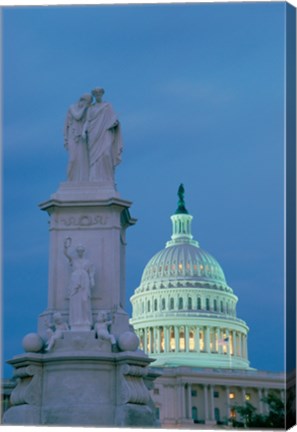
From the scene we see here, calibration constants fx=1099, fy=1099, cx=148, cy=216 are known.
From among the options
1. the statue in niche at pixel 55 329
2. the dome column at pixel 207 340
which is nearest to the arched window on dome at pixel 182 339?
the dome column at pixel 207 340


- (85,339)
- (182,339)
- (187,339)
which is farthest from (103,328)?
(182,339)

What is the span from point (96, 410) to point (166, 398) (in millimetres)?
91383

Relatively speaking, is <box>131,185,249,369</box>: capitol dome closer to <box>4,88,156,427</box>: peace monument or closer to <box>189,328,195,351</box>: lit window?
<box>189,328,195,351</box>: lit window

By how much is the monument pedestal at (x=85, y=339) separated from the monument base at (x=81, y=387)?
22 millimetres

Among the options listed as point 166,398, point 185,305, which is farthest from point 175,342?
point 166,398

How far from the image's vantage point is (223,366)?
133625mm

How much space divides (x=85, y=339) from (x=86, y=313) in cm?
77

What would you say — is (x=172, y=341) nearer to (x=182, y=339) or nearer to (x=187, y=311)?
(x=182, y=339)

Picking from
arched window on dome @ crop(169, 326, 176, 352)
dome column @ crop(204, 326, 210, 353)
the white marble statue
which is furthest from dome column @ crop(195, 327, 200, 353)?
the white marble statue

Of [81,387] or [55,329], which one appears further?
[55,329]

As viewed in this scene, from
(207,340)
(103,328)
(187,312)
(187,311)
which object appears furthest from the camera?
(187,311)

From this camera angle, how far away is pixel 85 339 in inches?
976

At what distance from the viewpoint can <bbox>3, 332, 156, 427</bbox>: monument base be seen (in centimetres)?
2436

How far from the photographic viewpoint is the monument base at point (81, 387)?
24359mm
